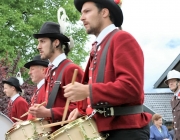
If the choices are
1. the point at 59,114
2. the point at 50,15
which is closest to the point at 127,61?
the point at 59,114

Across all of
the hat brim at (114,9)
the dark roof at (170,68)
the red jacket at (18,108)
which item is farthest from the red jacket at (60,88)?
the dark roof at (170,68)

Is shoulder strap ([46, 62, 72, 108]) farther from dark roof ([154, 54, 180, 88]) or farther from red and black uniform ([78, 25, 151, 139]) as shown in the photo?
dark roof ([154, 54, 180, 88])

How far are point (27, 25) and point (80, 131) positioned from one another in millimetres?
14980

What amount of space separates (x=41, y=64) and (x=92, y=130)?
3.61 m

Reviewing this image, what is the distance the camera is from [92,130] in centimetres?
284

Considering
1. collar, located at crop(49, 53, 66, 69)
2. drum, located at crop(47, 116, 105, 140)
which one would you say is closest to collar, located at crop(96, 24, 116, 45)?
drum, located at crop(47, 116, 105, 140)

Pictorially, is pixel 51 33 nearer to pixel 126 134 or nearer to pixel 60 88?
pixel 60 88

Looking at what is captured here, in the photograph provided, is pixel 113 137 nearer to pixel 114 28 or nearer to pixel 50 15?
pixel 114 28

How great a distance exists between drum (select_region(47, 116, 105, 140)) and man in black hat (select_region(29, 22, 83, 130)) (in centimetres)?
110

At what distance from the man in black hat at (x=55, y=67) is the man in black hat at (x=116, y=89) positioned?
0.94 m

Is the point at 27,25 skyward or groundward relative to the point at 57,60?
skyward

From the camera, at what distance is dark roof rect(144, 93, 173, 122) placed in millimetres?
17781

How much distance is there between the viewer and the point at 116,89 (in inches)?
108

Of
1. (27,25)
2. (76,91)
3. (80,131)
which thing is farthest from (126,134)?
(27,25)
